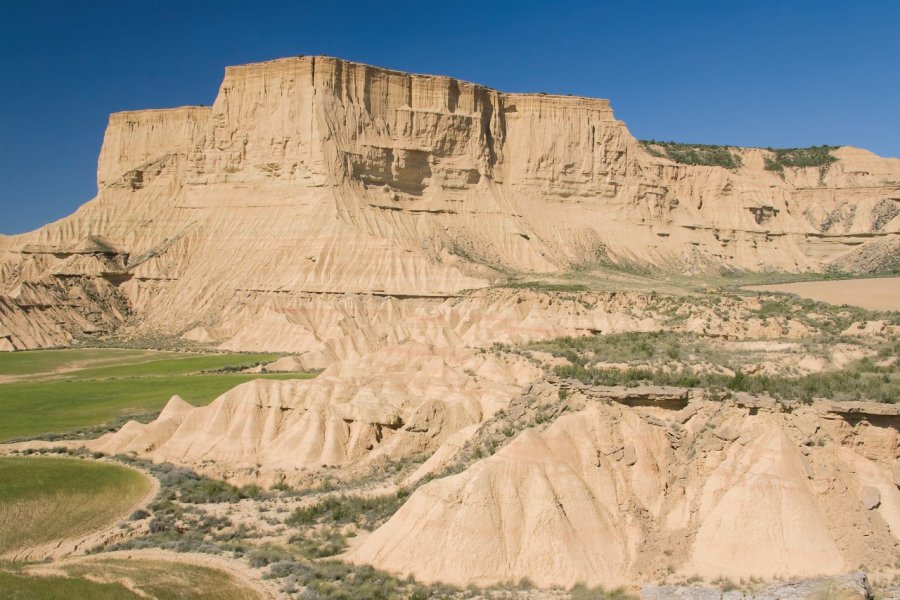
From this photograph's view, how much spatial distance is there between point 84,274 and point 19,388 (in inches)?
1561

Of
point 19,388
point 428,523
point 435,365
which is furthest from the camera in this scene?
point 19,388

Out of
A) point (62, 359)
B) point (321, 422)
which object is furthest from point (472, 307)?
point (62, 359)

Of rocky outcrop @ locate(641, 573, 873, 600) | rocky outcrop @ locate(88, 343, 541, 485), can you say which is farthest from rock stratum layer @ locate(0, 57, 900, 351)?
rocky outcrop @ locate(641, 573, 873, 600)

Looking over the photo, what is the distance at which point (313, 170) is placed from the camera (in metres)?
86.3

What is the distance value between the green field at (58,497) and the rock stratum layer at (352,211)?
40.4 m

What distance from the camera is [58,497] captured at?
93.3 ft

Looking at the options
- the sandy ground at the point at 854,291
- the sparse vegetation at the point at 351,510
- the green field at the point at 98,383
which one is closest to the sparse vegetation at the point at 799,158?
the sandy ground at the point at 854,291

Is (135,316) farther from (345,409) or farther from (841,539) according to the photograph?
(841,539)

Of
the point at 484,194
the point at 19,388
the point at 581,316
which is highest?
the point at 484,194

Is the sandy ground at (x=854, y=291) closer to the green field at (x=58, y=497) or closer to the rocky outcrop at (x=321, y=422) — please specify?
the rocky outcrop at (x=321, y=422)

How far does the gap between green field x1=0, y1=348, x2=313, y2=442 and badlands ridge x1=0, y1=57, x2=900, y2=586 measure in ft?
21.4

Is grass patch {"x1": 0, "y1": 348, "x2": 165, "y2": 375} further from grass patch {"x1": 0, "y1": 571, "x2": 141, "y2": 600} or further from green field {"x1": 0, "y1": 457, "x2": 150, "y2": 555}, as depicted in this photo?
grass patch {"x1": 0, "y1": 571, "x2": 141, "y2": 600}

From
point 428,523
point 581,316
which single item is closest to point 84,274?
point 581,316

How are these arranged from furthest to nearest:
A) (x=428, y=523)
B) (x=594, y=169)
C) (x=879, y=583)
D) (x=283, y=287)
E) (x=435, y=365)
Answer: (x=594, y=169), (x=283, y=287), (x=435, y=365), (x=428, y=523), (x=879, y=583)
